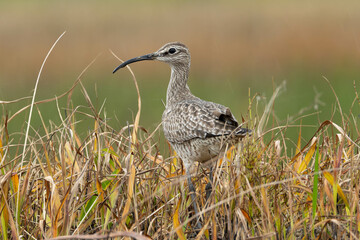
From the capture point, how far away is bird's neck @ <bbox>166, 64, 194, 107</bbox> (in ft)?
21.3

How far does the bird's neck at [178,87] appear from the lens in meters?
6.49

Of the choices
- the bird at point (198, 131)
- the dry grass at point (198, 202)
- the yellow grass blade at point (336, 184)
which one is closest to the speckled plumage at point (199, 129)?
the bird at point (198, 131)

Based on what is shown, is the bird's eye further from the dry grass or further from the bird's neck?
the dry grass

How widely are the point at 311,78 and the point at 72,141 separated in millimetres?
15218

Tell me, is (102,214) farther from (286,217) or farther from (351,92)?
(351,92)

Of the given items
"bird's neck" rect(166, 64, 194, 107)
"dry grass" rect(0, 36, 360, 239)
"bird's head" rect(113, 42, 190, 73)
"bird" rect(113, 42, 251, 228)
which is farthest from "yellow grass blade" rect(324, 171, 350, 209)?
"bird's head" rect(113, 42, 190, 73)

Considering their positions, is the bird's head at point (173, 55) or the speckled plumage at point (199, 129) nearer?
the speckled plumage at point (199, 129)

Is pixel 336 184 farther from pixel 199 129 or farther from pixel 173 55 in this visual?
pixel 173 55

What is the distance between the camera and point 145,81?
1936 centimetres

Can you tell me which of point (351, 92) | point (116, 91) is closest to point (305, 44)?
point (351, 92)

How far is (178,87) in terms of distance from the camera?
656 cm

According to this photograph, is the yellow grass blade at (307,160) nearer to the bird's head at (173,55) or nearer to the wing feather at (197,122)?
the wing feather at (197,122)

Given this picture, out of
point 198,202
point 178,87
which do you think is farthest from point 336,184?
point 178,87

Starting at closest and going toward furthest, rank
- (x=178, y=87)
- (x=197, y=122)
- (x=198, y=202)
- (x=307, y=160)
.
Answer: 1. (x=198, y=202)
2. (x=307, y=160)
3. (x=197, y=122)
4. (x=178, y=87)
